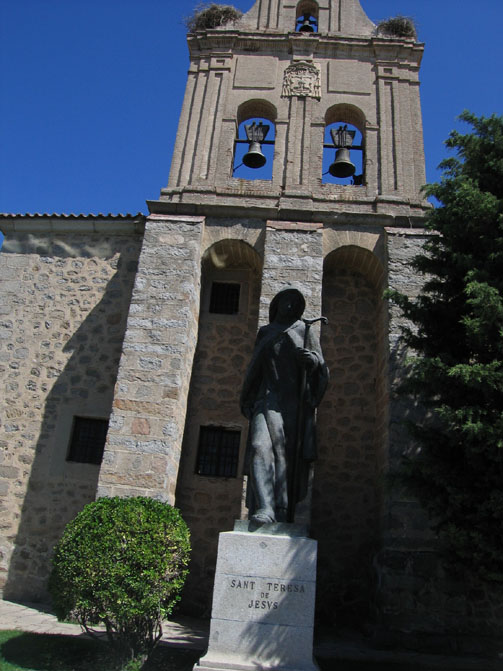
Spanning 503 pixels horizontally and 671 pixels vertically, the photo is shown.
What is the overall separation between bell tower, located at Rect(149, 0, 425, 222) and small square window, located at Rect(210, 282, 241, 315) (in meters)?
1.41

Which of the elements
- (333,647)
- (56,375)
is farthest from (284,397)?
(56,375)

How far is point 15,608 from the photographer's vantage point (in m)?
7.55

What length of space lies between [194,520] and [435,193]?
585 centimetres

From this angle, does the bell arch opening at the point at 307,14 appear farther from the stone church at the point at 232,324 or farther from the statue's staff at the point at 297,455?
the statue's staff at the point at 297,455

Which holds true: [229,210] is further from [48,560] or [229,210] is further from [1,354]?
[48,560]

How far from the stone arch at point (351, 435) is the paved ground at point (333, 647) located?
96 centimetres

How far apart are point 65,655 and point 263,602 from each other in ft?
7.94

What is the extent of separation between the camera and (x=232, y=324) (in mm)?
9664

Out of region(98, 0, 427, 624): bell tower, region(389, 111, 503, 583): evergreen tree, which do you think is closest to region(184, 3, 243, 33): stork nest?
region(98, 0, 427, 624): bell tower

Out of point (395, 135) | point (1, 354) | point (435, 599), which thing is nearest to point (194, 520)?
point (435, 599)

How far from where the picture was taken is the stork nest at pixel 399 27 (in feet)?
38.0

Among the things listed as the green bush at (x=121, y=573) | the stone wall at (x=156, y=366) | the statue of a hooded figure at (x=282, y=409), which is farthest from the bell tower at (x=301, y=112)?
the green bush at (x=121, y=573)

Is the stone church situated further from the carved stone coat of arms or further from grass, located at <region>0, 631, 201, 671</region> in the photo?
grass, located at <region>0, 631, 201, 671</region>

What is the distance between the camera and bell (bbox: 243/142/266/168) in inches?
404
